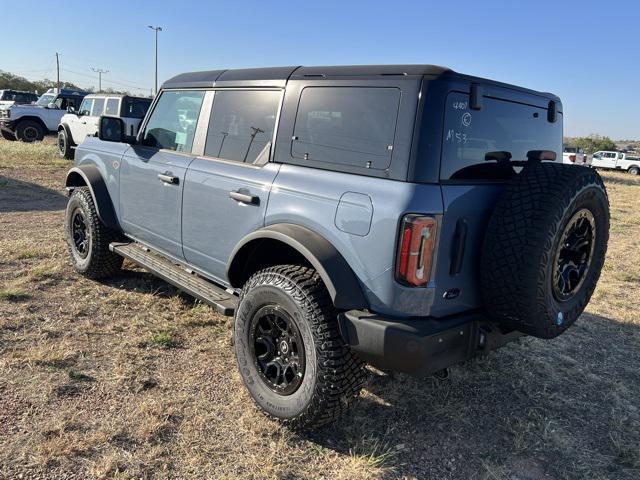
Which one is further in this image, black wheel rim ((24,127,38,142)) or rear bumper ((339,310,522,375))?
black wheel rim ((24,127,38,142))

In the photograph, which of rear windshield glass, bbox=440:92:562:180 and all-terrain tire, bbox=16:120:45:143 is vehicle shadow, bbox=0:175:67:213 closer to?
rear windshield glass, bbox=440:92:562:180

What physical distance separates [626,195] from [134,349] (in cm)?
1896

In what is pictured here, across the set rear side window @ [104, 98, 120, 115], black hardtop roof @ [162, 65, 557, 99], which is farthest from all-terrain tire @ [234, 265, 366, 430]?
rear side window @ [104, 98, 120, 115]

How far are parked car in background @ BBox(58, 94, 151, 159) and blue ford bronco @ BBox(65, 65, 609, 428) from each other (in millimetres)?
10558

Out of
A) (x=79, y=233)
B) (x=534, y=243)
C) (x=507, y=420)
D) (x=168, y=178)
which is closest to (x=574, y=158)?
(x=507, y=420)

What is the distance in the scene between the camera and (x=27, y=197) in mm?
9109

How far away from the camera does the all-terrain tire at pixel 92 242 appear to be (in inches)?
183

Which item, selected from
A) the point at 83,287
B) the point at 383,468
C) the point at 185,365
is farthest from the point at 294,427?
the point at 83,287

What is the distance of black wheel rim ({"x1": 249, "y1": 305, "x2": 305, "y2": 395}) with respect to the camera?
2.73 m

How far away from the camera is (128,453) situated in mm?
2553

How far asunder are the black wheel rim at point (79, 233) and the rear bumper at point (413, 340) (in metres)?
3.39

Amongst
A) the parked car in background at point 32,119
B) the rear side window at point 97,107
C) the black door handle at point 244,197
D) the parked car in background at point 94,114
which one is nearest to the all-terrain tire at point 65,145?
the parked car in background at point 94,114

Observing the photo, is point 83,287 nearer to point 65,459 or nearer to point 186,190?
point 186,190

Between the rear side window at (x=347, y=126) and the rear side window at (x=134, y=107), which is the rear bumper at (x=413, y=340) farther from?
the rear side window at (x=134, y=107)
